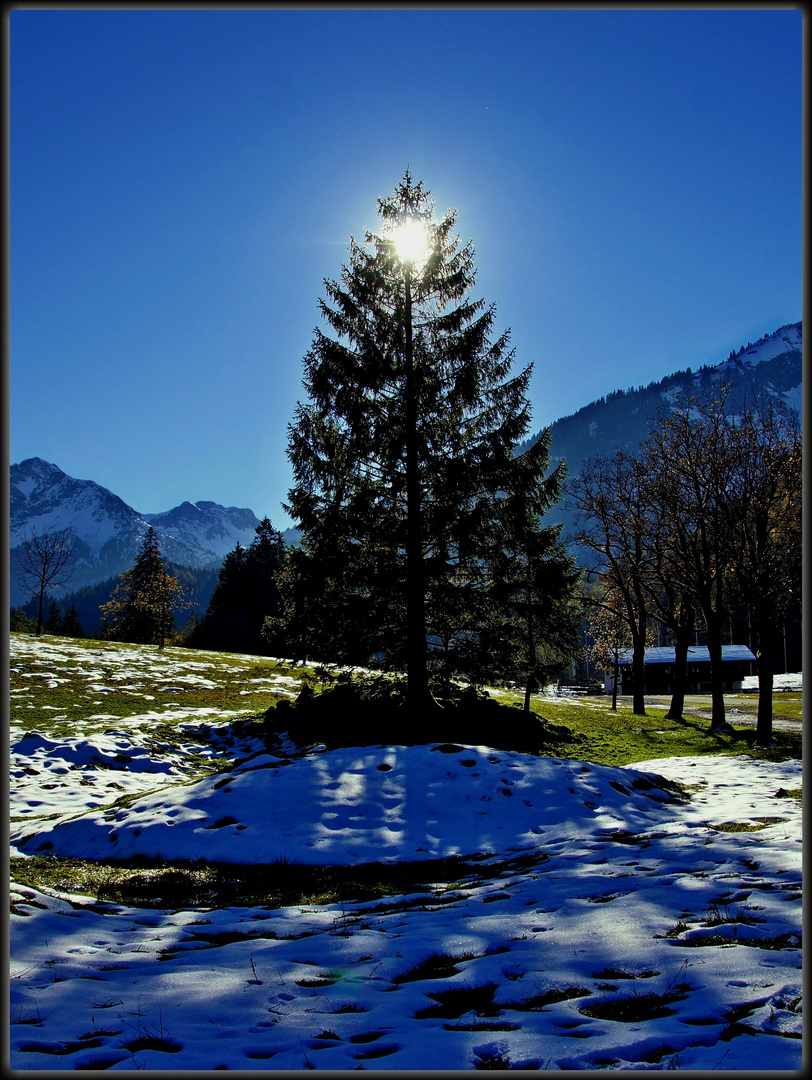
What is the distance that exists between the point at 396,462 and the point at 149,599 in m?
38.5

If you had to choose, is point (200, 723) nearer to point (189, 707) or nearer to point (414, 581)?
point (189, 707)

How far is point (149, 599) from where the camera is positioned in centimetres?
4659

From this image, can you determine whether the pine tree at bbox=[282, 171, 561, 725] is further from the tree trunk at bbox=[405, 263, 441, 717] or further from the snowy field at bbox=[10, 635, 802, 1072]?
the snowy field at bbox=[10, 635, 802, 1072]

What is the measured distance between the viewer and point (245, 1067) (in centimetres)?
259

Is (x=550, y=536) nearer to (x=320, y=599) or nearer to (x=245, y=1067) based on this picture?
(x=320, y=599)

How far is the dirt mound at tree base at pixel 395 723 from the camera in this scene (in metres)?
14.4

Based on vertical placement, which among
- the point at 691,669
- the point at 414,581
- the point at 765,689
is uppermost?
the point at 414,581

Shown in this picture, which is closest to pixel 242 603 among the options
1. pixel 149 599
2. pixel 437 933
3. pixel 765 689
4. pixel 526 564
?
pixel 149 599

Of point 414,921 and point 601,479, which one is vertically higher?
point 601,479

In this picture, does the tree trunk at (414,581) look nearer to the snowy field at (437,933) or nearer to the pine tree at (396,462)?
the pine tree at (396,462)

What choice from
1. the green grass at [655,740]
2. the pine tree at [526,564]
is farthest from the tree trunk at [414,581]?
the green grass at [655,740]

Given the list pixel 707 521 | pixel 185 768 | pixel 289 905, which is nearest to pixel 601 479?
pixel 707 521

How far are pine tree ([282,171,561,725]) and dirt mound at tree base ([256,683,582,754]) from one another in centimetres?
156

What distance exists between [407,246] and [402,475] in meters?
6.46
